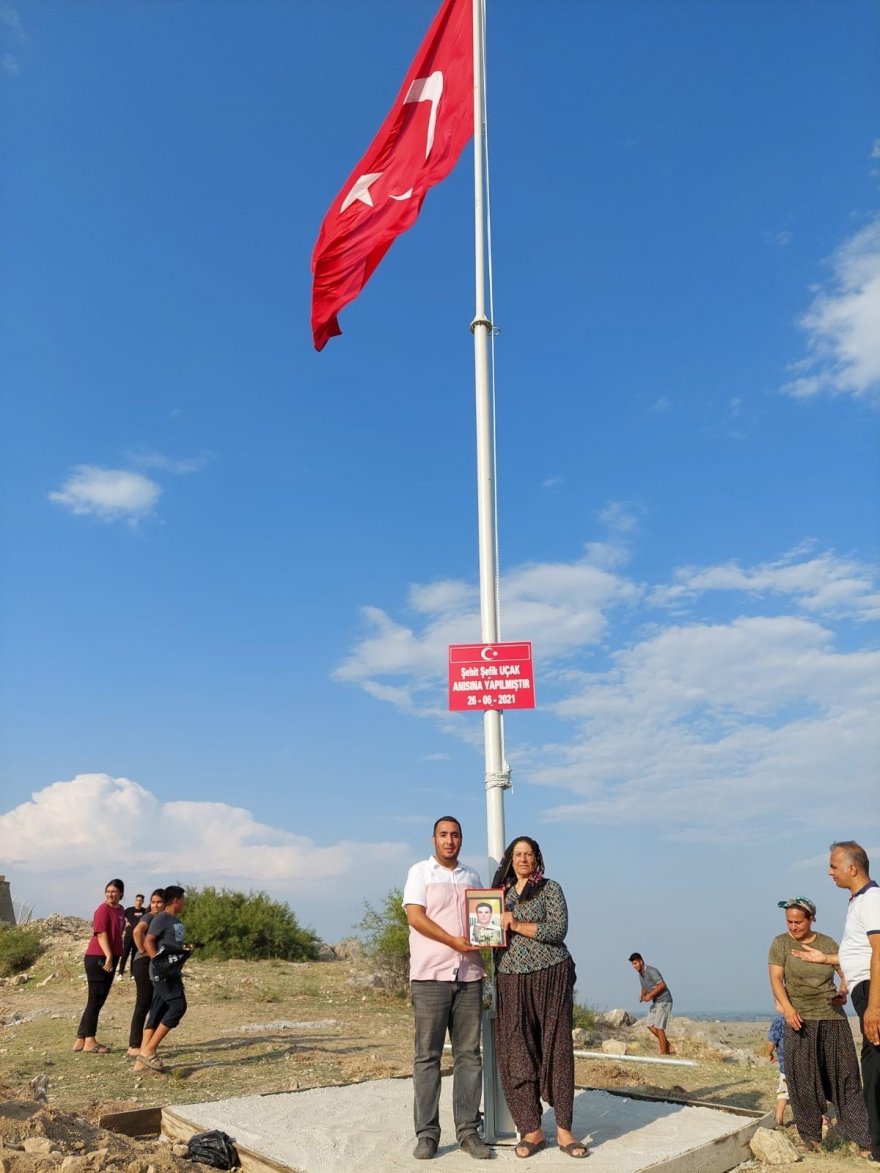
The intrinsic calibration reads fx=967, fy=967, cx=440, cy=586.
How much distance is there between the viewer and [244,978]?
19750 mm

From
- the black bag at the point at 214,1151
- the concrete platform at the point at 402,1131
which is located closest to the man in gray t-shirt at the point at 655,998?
the concrete platform at the point at 402,1131

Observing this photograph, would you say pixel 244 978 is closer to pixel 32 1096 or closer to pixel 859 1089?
pixel 32 1096

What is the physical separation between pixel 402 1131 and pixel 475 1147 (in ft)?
2.95

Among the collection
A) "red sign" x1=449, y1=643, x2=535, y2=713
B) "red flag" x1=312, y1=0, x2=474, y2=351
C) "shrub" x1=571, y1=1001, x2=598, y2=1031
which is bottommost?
"shrub" x1=571, y1=1001, x2=598, y2=1031

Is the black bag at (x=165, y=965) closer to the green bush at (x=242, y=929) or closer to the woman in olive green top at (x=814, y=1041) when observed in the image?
the woman in olive green top at (x=814, y=1041)

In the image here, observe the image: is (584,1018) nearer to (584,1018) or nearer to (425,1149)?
(584,1018)

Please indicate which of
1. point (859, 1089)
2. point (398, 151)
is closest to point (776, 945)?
point (859, 1089)

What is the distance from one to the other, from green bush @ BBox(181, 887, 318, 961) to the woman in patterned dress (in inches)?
750

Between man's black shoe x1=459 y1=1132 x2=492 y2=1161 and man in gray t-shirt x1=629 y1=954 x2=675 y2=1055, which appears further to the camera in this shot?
man in gray t-shirt x1=629 y1=954 x2=675 y2=1055

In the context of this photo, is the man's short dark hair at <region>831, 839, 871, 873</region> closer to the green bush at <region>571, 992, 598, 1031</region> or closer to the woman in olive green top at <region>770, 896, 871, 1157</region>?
the woman in olive green top at <region>770, 896, 871, 1157</region>

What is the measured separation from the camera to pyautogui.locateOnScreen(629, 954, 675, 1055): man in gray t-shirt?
43.6ft

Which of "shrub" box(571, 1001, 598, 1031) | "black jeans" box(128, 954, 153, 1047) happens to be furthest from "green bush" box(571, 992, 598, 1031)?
"black jeans" box(128, 954, 153, 1047)

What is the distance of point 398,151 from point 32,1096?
8646mm

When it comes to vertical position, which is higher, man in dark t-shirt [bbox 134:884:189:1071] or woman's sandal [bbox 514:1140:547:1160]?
man in dark t-shirt [bbox 134:884:189:1071]
